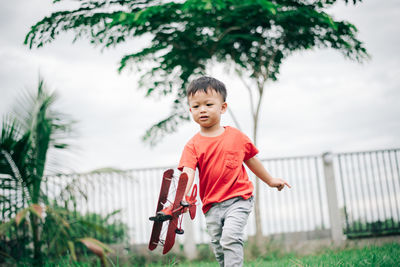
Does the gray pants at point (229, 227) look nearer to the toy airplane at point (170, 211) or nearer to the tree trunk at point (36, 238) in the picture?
the toy airplane at point (170, 211)

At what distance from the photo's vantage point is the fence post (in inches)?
289

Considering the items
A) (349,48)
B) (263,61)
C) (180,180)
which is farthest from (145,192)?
(180,180)

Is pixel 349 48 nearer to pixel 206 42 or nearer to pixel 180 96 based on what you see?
pixel 206 42

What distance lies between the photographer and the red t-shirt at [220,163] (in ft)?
8.00

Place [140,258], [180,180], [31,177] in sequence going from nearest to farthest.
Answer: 1. [180,180]
2. [31,177]
3. [140,258]

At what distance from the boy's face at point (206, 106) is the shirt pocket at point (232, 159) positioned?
0.24 metres

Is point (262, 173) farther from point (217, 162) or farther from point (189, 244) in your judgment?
point (189, 244)

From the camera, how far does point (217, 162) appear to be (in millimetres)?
2447

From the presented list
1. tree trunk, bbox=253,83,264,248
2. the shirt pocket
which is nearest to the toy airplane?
the shirt pocket

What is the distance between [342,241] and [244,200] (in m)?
5.64

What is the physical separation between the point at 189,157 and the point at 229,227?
0.51 m

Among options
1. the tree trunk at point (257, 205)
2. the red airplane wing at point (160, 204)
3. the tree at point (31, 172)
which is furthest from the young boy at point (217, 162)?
the tree trunk at point (257, 205)

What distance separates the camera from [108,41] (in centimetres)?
703

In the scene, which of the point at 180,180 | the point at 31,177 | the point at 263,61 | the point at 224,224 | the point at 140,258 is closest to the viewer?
the point at 180,180
